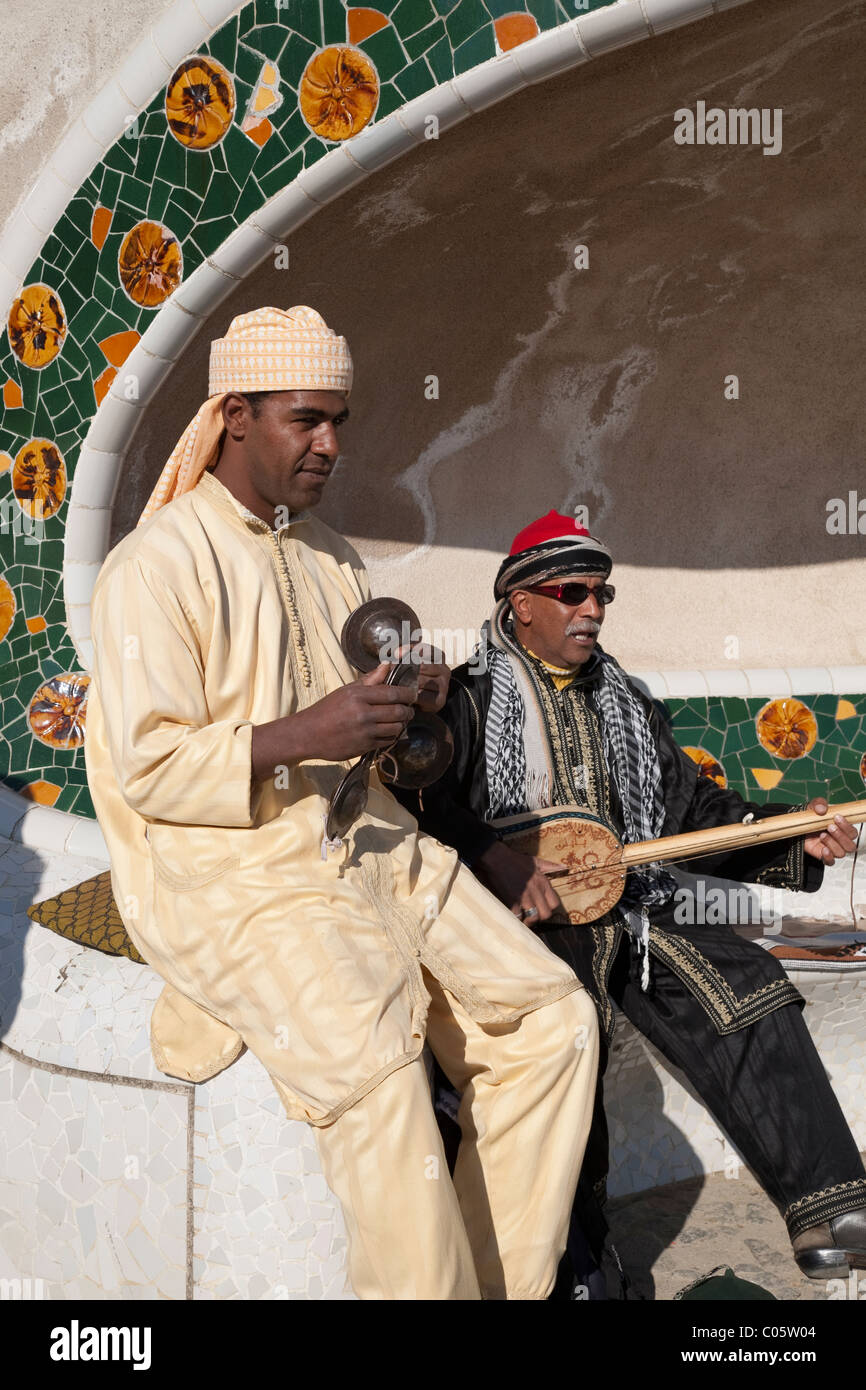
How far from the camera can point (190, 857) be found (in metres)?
2.64

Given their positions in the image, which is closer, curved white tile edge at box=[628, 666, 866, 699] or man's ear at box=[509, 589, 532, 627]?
man's ear at box=[509, 589, 532, 627]

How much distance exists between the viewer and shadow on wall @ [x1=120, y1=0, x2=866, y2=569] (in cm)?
418

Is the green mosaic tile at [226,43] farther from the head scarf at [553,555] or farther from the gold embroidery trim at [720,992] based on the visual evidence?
the gold embroidery trim at [720,992]

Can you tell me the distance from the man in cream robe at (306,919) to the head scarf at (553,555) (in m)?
0.66

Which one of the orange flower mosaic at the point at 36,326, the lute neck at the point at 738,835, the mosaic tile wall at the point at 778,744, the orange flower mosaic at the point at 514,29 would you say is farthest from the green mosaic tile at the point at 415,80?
the mosaic tile wall at the point at 778,744

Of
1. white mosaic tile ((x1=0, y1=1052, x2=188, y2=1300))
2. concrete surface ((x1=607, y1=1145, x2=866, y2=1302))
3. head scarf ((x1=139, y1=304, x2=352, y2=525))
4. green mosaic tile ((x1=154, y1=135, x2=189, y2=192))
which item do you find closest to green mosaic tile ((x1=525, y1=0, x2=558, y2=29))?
green mosaic tile ((x1=154, y1=135, x2=189, y2=192))

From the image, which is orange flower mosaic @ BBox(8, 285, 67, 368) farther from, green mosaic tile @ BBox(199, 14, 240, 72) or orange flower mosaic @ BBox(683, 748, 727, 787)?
orange flower mosaic @ BBox(683, 748, 727, 787)

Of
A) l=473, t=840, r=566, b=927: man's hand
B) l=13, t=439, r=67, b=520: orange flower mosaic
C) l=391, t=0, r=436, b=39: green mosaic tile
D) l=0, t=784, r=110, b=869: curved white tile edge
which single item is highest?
l=391, t=0, r=436, b=39: green mosaic tile

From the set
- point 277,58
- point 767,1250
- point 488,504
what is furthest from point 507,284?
point 767,1250

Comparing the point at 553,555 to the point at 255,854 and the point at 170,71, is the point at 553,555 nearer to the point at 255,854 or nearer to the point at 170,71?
the point at 255,854

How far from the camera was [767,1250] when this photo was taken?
3.46 metres
